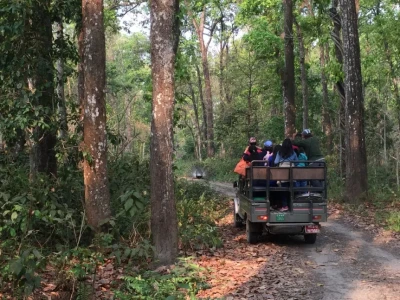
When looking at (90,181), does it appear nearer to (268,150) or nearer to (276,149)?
(276,149)

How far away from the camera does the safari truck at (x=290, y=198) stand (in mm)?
9719

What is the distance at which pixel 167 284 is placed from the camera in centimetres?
655

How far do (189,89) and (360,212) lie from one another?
118 ft

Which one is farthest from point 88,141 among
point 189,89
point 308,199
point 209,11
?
point 189,89

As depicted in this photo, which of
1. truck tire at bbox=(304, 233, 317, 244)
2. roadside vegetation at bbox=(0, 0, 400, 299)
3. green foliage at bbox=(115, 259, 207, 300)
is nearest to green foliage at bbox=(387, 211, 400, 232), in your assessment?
roadside vegetation at bbox=(0, 0, 400, 299)

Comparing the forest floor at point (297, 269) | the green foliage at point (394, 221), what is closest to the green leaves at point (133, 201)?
the forest floor at point (297, 269)

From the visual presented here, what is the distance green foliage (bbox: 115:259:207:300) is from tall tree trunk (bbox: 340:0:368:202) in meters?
9.49

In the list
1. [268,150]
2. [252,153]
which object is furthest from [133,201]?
[268,150]

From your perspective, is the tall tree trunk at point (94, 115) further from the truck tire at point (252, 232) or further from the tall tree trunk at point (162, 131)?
the truck tire at point (252, 232)

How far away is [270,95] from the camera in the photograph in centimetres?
3072

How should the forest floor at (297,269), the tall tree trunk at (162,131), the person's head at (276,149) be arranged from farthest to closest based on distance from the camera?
the person's head at (276,149), the tall tree trunk at (162,131), the forest floor at (297,269)

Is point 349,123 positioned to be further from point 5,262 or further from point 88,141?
point 5,262

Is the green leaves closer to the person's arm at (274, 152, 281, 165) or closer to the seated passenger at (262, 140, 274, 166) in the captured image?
the person's arm at (274, 152, 281, 165)

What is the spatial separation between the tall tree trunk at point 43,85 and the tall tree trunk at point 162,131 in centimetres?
286
